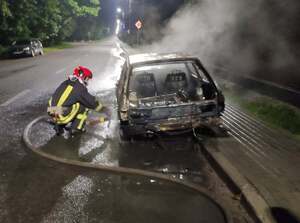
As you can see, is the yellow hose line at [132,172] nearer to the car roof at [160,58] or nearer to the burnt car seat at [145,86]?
the car roof at [160,58]

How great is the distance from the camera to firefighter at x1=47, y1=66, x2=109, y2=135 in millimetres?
6371

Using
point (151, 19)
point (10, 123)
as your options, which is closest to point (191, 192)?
point (10, 123)

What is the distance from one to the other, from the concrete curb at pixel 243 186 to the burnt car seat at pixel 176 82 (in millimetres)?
1636

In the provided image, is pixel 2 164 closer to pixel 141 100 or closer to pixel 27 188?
pixel 27 188

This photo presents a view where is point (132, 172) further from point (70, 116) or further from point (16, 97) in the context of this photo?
point (16, 97)

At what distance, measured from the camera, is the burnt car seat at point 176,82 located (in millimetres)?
6820

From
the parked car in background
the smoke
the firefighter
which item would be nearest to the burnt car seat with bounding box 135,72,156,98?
the firefighter

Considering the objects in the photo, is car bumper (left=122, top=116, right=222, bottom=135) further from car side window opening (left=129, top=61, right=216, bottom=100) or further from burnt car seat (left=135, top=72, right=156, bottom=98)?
burnt car seat (left=135, top=72, right=156, bottom=98)

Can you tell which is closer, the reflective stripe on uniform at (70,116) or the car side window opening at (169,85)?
the reflective stripe on uniform at (70,116)

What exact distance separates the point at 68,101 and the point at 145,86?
60.2 inches

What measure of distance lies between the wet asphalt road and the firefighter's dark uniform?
47cm

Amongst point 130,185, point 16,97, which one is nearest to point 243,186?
point 130,185

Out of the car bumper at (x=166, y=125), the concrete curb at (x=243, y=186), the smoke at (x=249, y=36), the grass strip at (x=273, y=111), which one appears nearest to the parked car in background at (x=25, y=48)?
the smoke at (x=249, y=36)

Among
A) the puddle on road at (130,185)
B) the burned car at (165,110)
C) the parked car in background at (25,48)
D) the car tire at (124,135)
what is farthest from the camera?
the parked car in background at (25,48)
